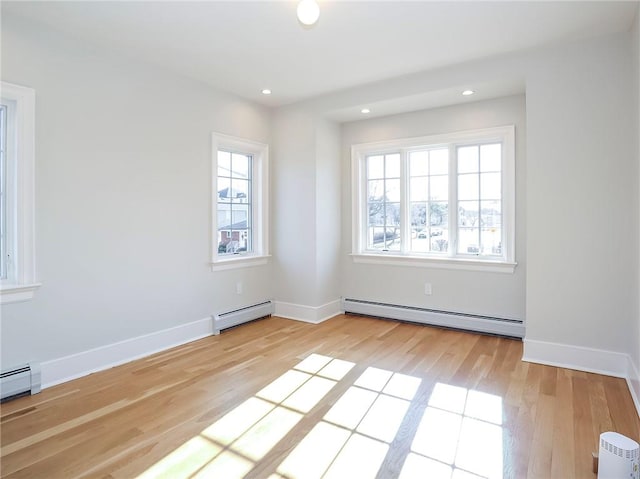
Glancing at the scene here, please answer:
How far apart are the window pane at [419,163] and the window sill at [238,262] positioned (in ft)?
7.02

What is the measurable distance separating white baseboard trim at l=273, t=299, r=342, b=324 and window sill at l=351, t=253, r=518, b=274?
2.30 feet

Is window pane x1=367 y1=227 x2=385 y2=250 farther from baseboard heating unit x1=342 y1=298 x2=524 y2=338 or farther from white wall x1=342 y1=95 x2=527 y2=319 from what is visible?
baseboard heating unit x1=342 y1=298 x2=524 y2=338

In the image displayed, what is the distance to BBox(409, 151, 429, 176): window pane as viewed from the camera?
4.66m

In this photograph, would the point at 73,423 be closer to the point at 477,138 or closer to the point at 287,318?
the point at 287,318

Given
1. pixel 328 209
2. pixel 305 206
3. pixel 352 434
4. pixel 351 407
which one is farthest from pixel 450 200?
pixel 352 434

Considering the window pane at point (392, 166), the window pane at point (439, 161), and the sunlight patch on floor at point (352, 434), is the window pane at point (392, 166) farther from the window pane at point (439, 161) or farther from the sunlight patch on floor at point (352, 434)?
the sunlight patch on floor at point (352, 434)

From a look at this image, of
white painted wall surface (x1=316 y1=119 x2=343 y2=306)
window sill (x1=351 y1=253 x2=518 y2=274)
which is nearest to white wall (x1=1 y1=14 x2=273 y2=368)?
white painted wall surface (x1=316 y1=119 x2=343 y2=306)

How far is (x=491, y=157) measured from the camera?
4230 mm

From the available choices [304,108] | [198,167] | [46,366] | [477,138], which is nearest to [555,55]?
[477,138]

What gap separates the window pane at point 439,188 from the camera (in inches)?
178

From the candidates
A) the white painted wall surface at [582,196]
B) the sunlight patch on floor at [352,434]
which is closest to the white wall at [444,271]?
the white painted wall surface at [582,196]

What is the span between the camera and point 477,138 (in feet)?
13.9

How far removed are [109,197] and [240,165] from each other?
1760mm

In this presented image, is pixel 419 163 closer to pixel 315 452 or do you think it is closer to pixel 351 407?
pixel 351 407
